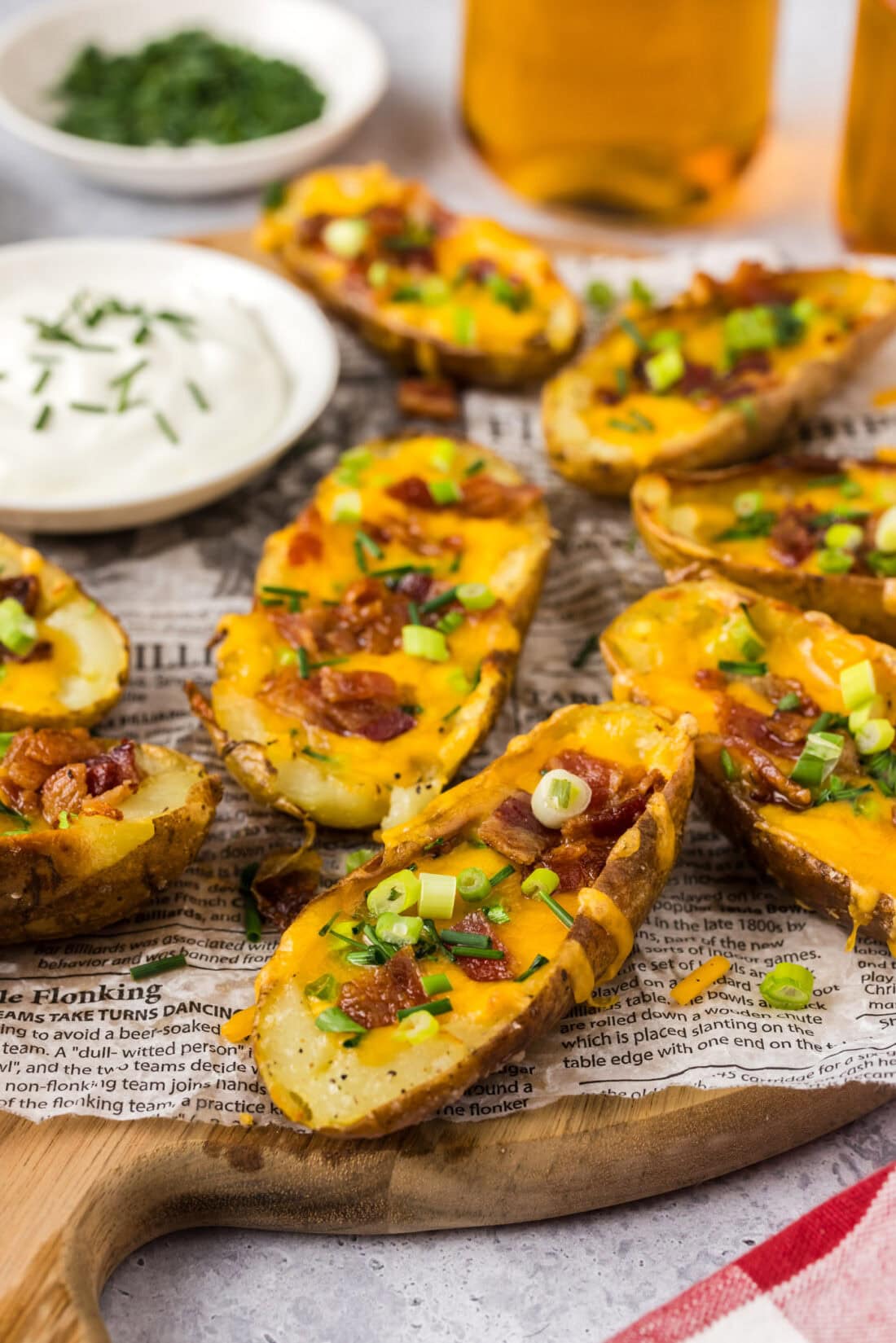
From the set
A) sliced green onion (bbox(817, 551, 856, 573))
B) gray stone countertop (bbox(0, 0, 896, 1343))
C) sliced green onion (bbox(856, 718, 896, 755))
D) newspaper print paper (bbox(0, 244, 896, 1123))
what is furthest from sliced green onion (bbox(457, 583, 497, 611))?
gray stone countertop (bbox(0, 0, 896, 1343))

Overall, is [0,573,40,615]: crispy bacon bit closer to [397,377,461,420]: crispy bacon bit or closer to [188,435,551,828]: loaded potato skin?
[188,435,551,828]: loaded potato skin

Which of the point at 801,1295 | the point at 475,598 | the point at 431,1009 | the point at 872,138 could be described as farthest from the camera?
the point at 872,138

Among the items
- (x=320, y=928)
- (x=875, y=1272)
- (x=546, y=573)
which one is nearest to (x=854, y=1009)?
(x=875, y=1272)

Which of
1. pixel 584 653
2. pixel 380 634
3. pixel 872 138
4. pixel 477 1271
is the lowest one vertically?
pixel 477 1271

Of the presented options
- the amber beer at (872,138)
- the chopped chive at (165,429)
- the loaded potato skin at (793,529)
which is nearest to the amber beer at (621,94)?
the amber beer at (872,138)

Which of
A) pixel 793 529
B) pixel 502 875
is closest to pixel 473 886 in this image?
pixel 502 875

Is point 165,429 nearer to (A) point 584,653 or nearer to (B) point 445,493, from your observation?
(B) point 445,493

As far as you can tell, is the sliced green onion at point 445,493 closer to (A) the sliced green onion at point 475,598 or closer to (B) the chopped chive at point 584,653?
(A) the sliced green onion at point 475,598
